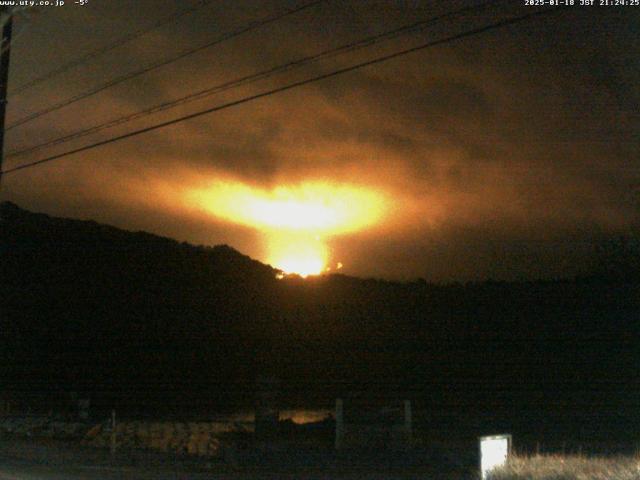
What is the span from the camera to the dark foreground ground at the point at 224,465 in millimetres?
15750

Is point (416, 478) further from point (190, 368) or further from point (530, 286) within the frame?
point (190, 368)

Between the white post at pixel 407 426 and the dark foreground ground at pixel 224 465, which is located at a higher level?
the white post at pixel 407 426

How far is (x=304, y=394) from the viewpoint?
104 feet

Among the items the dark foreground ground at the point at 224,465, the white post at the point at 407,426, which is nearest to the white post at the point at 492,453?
the dark foreground ground at the point at 224,465

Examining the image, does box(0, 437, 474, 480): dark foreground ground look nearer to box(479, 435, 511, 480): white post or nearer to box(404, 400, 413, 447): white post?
box(404, 400, 413, 447): white post

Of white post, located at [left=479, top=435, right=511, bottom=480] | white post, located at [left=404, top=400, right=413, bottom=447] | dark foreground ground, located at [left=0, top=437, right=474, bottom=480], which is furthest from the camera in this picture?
white post, located at [left=404, top=400, right=413, bottom=447]

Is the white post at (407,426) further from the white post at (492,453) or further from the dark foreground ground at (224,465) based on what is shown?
the white post at (492,453)

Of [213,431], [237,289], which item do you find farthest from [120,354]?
[213,431]

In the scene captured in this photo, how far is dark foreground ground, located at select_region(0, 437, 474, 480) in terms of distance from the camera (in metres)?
15.8

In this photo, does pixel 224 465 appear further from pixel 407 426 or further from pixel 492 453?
pixel 492 453

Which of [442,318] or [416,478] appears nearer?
[416,478]

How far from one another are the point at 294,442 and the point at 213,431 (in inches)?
120

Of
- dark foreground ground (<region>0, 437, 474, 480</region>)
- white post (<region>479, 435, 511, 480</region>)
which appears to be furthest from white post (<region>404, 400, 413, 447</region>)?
white post (<region>479, 435, 511, 480</region>)

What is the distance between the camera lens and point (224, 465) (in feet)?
58.0
